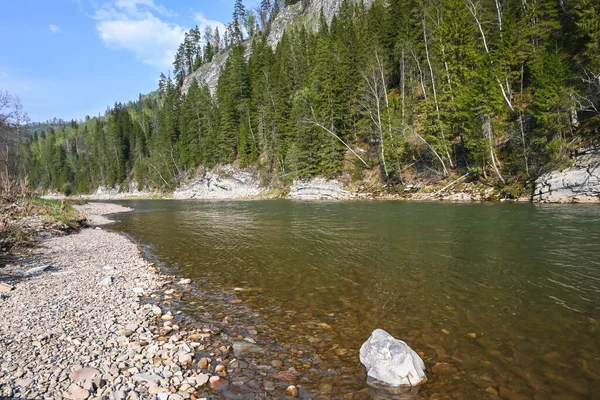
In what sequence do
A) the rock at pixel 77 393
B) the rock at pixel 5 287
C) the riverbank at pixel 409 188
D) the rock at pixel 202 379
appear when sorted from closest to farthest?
the rock at pixel 77 393
the rock at pixel 202 379
the rock at pixel 5 287
the riverbank at pixel 409 188

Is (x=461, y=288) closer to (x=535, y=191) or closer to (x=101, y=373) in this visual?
(x=101, y=373)

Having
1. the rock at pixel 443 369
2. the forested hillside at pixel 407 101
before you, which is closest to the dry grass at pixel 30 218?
the rock at pixel 443 369

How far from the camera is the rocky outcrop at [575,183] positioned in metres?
19.9

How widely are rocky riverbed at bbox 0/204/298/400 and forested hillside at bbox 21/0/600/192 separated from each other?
2762 cm

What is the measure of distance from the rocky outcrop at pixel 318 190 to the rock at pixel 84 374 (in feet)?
115

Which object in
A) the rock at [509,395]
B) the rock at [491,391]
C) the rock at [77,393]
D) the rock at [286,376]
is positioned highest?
the rock at [77,393]

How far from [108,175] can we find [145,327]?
111416mm

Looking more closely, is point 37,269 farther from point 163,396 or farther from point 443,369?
point 443,369

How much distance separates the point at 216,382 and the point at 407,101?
43.2 metres

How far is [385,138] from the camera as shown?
37781 millimetres

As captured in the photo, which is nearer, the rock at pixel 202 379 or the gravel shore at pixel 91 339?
the gravel shore at pixel 91 339

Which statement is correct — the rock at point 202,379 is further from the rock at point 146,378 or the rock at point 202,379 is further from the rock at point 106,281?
the rock at point 106,281

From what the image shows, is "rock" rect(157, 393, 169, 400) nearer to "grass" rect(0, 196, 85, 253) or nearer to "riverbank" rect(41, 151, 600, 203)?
"grass" rect(0, 196, 85, 253)

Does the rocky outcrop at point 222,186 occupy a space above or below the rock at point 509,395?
above
